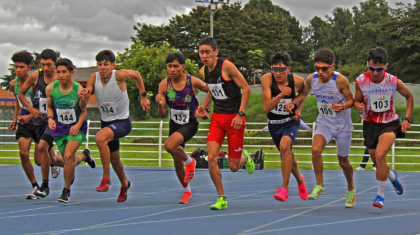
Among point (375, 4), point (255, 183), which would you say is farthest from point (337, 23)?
point (255, 183)

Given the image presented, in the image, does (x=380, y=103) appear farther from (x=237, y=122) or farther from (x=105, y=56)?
(x=105, y=56)

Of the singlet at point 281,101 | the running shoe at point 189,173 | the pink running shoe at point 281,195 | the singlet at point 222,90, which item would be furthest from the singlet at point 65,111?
the pink running shoe at point 281,195

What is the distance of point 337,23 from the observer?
62.7 m

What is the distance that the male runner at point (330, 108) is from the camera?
6254 millimetres

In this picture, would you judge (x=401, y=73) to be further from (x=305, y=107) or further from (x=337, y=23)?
(x=337, y=23)

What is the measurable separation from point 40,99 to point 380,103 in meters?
4.99

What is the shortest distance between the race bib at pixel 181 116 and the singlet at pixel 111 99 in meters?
0.72

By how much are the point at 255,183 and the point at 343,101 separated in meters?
4.20

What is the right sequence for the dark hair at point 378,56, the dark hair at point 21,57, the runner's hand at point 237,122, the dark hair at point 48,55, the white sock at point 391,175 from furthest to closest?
the dark hair at point 21,57 < the dark hair at point 48,55 < the white sock at point 391,175 < the runner's hand at point 237,122 < the dark hair at point 378,56

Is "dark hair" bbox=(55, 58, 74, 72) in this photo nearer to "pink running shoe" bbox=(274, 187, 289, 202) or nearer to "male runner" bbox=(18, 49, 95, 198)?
"male runner" bbox=(18, 49, 95, 198)

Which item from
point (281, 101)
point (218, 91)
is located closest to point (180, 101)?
point (218, 91)

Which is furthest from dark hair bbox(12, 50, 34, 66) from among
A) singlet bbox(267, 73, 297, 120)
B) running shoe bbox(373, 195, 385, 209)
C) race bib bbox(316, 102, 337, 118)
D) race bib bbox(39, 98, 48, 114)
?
running shoe bbox(373, 195, 385, 209)

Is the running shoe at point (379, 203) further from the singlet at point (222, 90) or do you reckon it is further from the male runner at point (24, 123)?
the male runner at point (24, 123)

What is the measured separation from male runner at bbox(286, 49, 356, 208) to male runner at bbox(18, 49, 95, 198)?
3618 mm
